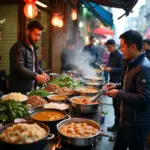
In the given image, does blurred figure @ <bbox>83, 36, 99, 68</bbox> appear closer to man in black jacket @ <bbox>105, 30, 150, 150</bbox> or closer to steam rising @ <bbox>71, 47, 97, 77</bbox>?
steam rising @ <bbox>71, 47, 97, 77</bbox>

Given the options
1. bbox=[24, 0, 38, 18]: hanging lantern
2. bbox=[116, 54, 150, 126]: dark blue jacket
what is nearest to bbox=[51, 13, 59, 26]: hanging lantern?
bbox=[24, 0, 38, 18]: hanging lantern

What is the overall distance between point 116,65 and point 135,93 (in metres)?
4.01

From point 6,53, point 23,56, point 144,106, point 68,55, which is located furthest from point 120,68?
point 6,53

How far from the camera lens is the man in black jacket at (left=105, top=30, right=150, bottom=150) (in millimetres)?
2873

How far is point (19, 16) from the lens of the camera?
7039 mm

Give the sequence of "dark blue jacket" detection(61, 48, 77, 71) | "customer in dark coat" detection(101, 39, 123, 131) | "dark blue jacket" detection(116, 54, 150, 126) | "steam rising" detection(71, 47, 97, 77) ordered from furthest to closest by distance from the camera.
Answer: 1. "dark blue jacket" detection(61, 48, 77, 71)
2. "steam rising" detection(71, 47, 97, 77)
3. "customer in dark coat" detection(101, 39, 123, 131)
4. "dark blue jacket" detection(116, 54, 150, 126)

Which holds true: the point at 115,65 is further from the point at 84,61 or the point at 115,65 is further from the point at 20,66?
the point at 20,66

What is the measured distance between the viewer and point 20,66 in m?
4.46

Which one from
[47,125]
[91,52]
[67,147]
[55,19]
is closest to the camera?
[67,147]

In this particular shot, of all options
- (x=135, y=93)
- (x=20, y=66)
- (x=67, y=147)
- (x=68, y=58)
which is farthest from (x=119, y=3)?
(x=67, y=147)

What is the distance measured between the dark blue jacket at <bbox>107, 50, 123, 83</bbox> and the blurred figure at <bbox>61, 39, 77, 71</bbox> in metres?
1.84

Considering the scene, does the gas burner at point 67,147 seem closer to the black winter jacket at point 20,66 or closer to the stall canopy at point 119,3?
the black winter jacket at point 20,66

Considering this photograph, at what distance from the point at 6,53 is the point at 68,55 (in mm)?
2551

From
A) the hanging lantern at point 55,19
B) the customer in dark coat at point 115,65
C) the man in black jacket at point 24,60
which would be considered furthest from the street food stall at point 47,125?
the hanging lantern at point 55,19
